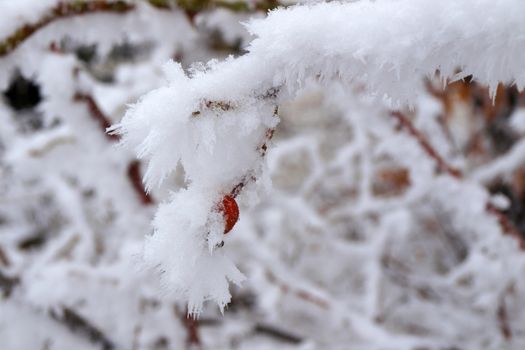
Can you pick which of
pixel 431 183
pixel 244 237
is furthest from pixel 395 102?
pixel 244 237

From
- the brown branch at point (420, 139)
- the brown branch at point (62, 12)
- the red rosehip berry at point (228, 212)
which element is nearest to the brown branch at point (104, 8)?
the brown branch at point (62, 12)

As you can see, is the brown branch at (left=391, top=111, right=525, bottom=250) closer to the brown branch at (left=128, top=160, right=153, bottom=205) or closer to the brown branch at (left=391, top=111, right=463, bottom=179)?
the brown branch at (left=391, top=111, right=463, bottom=179)

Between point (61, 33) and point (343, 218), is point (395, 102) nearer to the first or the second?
point (61, 33)

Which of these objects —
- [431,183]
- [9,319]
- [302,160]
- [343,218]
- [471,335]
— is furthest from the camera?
[302,160]

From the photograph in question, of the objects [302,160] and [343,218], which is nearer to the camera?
[343,218]

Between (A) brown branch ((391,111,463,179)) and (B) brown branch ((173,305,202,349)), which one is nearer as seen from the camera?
(B) brown branch ((173,305,202,349))

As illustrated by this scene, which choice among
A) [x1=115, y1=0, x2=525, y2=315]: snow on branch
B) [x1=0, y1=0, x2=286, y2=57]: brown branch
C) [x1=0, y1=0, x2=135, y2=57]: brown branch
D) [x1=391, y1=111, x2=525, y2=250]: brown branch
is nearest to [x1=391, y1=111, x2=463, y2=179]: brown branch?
[x1=391, y1=111, x2=525, y2=250]: brown branch

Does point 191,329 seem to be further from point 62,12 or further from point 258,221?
point 258,221
